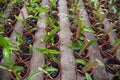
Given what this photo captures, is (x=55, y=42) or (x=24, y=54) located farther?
(x=55, y=42)

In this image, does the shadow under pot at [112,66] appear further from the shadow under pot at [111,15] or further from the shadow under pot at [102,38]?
the shadow under pot at [111,15]

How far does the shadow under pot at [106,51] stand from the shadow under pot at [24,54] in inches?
28.9

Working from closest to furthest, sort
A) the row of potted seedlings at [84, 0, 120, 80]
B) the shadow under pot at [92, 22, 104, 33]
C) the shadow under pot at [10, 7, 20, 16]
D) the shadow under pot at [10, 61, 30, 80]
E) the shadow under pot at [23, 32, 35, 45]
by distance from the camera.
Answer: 1. the shadow under pot at [10, 61, 30, 80]
2. the row of potted seedlings at [84, 0, 120, 80]
3. the shadow under pot at [23, 32, 35, 45]
4. the shadow under pot at [92, 22, 104, 33]
5. the shadow under pot at [10, 7, 20, 16]

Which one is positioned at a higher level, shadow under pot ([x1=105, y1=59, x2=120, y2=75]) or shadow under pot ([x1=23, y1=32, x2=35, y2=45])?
shadow under pot ([x1=23, y1=32, x2=35, y2=45])

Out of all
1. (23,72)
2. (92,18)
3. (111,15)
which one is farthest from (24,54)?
(111,15)

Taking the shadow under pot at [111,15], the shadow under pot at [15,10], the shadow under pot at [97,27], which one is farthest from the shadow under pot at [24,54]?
the shadow under pot at [111,15]

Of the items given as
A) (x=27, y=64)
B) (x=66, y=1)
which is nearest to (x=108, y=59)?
Result: (x=27, y=64)

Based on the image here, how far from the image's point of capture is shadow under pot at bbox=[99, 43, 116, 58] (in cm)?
165

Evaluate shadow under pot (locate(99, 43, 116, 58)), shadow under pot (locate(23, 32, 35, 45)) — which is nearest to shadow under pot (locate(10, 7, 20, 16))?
shadow under pot (locate(23, 32, 35, 45))

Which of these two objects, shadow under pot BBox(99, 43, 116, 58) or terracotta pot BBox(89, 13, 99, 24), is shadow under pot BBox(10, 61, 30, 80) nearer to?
shadow under pot BBox(99, 43, 116, 58)

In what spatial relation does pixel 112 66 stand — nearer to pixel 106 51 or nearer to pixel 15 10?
pixel 106 51

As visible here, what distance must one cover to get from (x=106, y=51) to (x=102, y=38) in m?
0.20

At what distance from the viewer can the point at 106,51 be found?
171 centimetres

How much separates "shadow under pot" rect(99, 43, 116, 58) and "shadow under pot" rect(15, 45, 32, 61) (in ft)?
2.41
